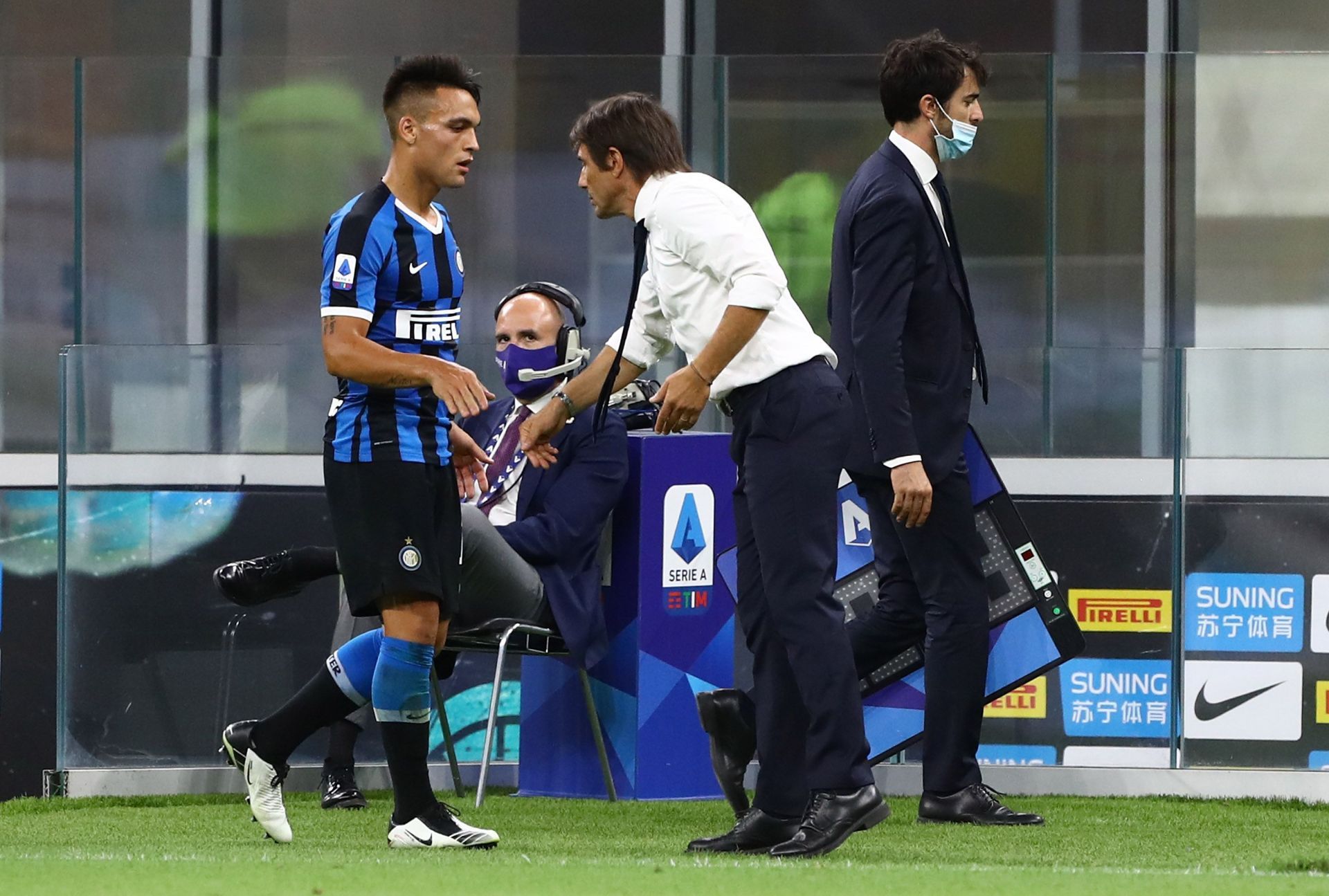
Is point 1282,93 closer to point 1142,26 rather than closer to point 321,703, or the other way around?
point 1142,26

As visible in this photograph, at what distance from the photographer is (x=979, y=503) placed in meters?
5.41

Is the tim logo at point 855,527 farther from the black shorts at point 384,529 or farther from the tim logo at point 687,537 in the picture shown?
the black shorts at point 384,529

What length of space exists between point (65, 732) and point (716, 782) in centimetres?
194

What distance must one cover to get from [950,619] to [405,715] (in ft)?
4.47

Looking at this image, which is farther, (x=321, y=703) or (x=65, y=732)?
(x=65, y=732)

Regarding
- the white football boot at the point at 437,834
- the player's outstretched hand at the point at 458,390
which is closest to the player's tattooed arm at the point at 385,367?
the player's outstretched hand at the point at 458,390

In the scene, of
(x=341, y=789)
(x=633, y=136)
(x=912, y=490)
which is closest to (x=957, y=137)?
(x=912, y=490)

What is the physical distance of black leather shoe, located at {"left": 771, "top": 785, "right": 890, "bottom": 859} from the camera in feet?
13.5

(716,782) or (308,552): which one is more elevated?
(308,552)

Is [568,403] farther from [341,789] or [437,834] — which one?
[341,789]

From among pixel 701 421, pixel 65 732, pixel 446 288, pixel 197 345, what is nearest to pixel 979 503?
pixel 701 421

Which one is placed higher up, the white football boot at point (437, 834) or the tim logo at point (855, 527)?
the tim logo at point (855, 527)

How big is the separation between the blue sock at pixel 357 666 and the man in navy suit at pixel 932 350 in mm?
1203

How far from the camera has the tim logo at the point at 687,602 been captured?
555 centimetres
